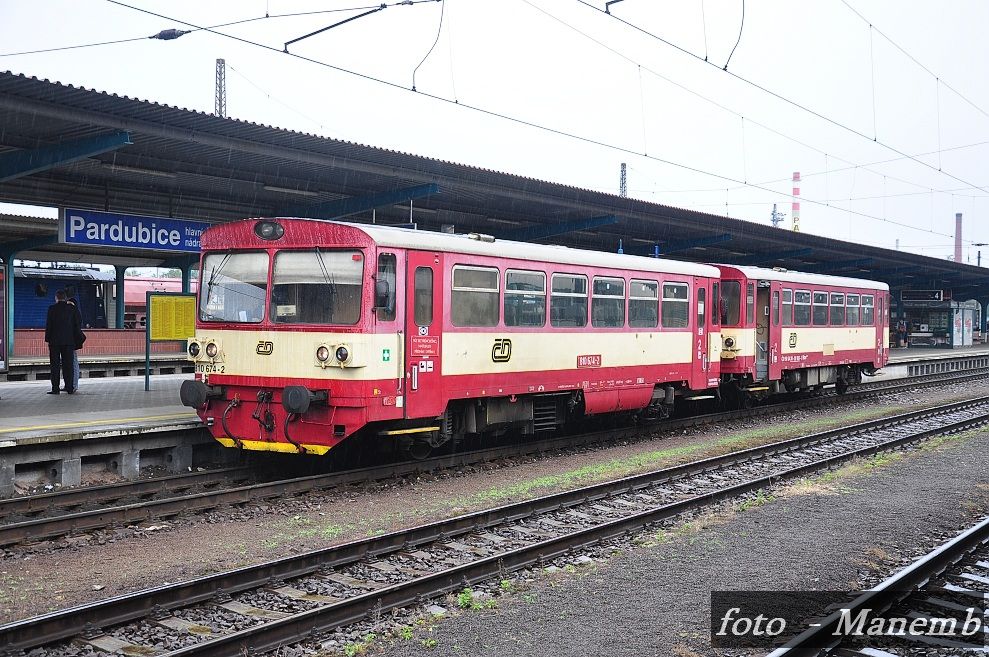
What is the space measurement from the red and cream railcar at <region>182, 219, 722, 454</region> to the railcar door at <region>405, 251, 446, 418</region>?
2cm

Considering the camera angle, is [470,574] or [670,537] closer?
[470,574]

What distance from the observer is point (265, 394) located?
10.6 meters

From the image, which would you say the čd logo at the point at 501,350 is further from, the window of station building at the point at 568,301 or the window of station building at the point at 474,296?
the window of station building at the point at 568,301

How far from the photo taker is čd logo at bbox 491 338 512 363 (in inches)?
481

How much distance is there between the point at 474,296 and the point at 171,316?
572 cm

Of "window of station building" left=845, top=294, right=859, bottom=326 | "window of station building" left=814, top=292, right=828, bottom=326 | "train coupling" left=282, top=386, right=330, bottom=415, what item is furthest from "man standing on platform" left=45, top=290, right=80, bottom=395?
"window of station building" left=845, top=294, right=859, bottom=326

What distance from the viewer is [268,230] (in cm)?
1089

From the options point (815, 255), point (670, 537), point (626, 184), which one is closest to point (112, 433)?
point (670, 537)

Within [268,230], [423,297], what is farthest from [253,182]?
[423,297]

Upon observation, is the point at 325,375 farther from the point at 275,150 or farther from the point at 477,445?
the point at 275,150

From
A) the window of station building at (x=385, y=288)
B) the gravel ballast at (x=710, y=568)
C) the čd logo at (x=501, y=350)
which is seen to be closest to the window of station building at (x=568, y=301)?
the čd logo at (x=501, y=350)

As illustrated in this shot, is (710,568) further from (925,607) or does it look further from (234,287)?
(234,287)

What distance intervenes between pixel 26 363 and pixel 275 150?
1274 cm

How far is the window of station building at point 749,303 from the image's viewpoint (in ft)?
62.6
